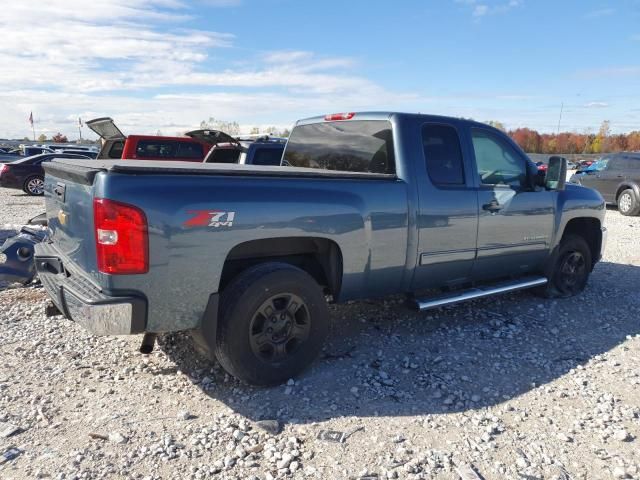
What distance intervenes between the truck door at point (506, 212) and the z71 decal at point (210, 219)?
2.51 meters


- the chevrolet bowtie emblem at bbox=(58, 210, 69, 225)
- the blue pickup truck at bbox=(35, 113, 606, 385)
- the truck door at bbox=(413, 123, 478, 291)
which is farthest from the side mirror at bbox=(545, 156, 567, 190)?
the chevrolet bowtie emblem at bbox=(58, 210, 69, 225)

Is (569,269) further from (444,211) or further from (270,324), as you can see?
(270,324)

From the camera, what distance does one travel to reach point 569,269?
19.8ft

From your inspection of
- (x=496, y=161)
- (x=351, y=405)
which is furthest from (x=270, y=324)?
(x=496, y=161)

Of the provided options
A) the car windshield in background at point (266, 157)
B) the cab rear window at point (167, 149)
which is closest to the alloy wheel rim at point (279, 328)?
the car windshield in background at point (266, 157)

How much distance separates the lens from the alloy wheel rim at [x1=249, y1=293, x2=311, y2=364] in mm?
3594

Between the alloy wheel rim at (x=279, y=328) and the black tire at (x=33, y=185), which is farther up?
the alloy wheel rim at (x=279, y=328)

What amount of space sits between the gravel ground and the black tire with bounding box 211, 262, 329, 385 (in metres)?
0.20

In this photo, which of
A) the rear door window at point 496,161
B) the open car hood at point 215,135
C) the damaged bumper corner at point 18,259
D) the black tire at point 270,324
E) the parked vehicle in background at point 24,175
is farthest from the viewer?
the parked vehicle in background at point 24,175

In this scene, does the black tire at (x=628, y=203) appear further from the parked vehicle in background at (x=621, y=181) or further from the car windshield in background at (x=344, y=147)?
the car windshield in background at (x=344, y=147)

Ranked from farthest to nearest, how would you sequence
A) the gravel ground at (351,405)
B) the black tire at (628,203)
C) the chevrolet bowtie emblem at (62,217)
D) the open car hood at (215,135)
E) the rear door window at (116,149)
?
the black tire at (628,203)
the rear door window at (116,149)
the open car hood at (215,135)
the chevrolet bowtie emblem at (62,217)
the gravel ground at (351,405)

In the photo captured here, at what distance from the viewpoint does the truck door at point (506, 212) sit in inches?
190

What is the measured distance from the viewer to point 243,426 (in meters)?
3.21

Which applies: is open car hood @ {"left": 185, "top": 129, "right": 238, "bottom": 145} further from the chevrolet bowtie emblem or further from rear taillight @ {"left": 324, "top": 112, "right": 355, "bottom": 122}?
the chevrolet bowtie emblem
